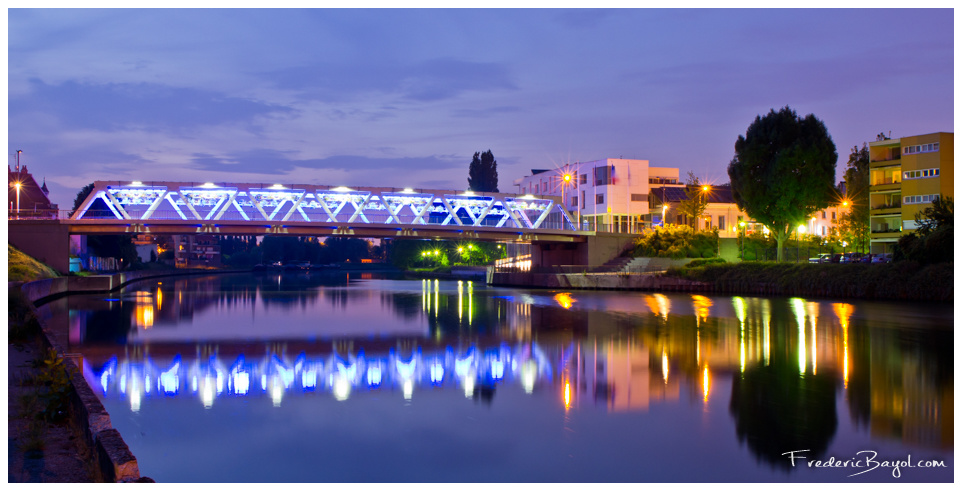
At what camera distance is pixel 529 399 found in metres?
18.2

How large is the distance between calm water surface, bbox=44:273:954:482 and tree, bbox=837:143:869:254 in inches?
2056

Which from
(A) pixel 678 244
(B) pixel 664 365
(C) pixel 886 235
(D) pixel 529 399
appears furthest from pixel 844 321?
(C) pixel 886 235

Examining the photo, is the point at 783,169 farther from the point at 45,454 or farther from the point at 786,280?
the point at 45,454

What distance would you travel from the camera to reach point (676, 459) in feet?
44.3

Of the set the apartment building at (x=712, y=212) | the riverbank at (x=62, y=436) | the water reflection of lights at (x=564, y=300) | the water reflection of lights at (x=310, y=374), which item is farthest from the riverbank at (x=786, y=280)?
the riverbank at (x=62, y=436)

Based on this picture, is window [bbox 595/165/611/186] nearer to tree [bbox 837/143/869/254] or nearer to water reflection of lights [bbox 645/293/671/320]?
tree [bbox 837/143/869/254]

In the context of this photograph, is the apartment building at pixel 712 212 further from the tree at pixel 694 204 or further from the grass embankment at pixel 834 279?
the grass embankment at pixel 834 279

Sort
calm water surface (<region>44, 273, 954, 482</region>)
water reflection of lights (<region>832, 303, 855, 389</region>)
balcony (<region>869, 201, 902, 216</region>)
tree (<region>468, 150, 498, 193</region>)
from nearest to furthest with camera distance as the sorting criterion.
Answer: calm water surface (<region>44, 273, 954, 482</region>)
water reflection of lights (<region>832, 303, 855, 389</region>)
balcony (<region>869, 201, 902, 216</region>)
tree (<region>468, 150, 498, 193</region>)

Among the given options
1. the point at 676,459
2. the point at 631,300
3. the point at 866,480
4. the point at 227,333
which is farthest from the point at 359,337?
the point at 631,300

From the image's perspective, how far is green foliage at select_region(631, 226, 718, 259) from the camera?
240 feet

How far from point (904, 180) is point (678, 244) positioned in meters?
21.9

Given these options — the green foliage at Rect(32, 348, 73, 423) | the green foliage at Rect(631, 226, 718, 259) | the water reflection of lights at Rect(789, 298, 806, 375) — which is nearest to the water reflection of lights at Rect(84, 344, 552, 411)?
the green foliage at Rect(32, 348, 73, 423)

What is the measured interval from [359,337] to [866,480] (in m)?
21.7
